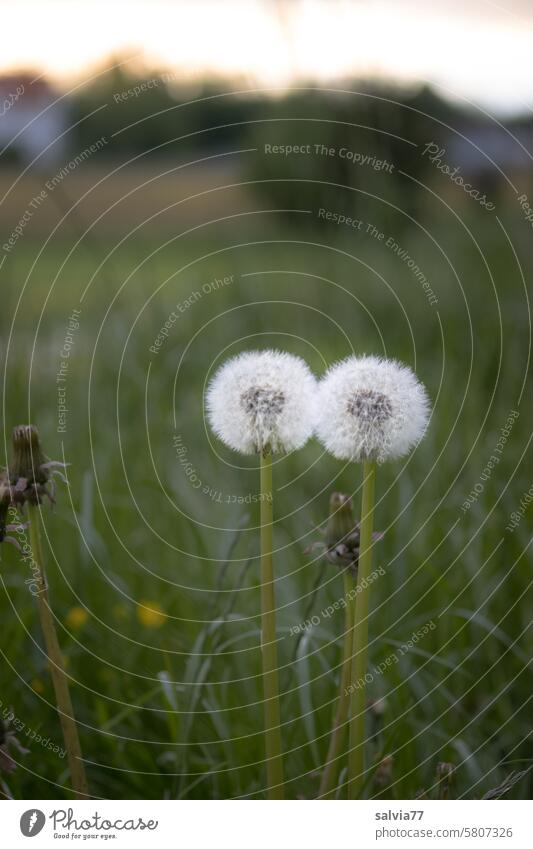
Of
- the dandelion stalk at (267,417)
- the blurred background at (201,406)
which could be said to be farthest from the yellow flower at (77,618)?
the dandelion stalk at (267,417)

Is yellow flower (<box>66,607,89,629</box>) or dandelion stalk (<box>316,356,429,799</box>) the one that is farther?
yellow flower (<box>66,607,89,629</box>)

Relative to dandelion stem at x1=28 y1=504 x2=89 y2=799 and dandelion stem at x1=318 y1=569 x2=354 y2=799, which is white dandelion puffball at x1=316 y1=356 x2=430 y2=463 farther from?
dandelion stem at x1=28 y1=504 x2=89 y2=799

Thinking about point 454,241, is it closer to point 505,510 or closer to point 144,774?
point 505,510

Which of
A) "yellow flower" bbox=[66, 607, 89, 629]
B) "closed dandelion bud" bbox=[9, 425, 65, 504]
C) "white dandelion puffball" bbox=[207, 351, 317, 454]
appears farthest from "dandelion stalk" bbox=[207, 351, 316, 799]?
"yellow flower" bbox=[66, 607, 89, 629]

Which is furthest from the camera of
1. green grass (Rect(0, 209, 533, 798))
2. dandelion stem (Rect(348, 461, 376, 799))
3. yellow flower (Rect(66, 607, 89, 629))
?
yellow flower (Rect(66, 607, 89, 629))

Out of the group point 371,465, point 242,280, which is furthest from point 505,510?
point 242,280

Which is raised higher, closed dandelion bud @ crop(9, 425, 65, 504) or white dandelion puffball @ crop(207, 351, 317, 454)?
white dandelion puffball @ crop(207, 351, 317, 454)

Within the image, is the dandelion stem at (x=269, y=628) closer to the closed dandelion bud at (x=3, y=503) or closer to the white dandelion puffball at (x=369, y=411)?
the white dandelion puffball at (x=369, y=411)
